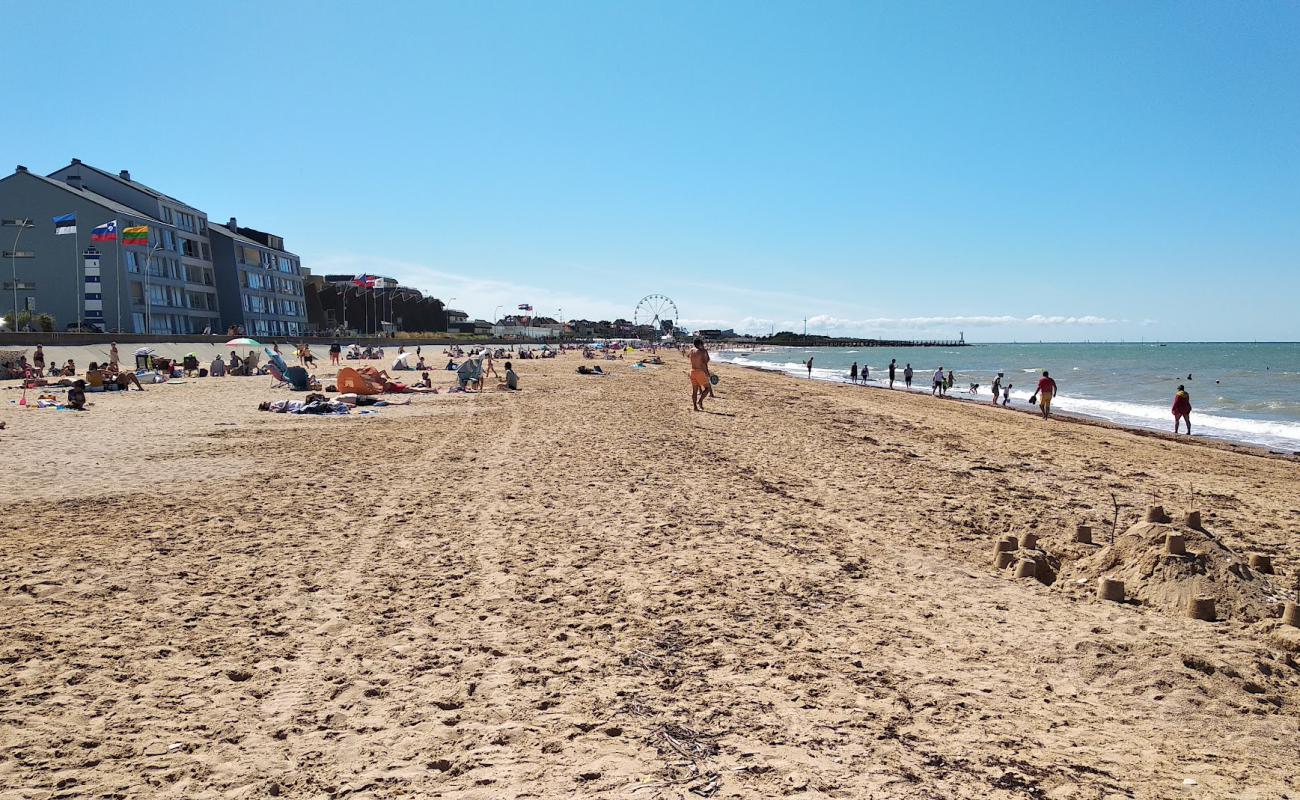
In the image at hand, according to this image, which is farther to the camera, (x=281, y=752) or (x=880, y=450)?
(x=880, y=450)

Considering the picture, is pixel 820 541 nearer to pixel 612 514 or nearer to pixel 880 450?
pixel 612 514

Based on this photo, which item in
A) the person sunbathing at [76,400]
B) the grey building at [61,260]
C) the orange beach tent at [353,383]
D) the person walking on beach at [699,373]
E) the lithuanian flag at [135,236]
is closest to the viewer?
the person sunbathing at [76,400]

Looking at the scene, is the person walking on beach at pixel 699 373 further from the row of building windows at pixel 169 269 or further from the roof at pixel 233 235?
the roof at pixel 233 235

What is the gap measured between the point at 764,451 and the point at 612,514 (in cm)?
545

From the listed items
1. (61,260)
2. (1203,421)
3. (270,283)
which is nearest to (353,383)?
(1203,421)

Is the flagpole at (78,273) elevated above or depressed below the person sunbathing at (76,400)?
above

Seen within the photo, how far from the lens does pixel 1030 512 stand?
28.2ft

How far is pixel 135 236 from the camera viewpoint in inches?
1924

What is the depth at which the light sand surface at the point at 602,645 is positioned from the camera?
10.6 feet

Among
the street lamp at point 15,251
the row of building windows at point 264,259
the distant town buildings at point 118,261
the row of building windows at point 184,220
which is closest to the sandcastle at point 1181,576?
the distant town buildings at point 118,261

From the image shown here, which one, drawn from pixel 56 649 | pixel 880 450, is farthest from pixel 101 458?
pixel 880 450

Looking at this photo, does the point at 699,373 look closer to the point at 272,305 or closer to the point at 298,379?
the point at 298,379

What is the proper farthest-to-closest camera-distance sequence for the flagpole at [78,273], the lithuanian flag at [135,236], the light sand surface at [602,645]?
the flagpole at [78,273]
the lithuanian flag at [135,236]
the light sand surface at [602,645]

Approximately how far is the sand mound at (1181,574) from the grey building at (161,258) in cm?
6293
